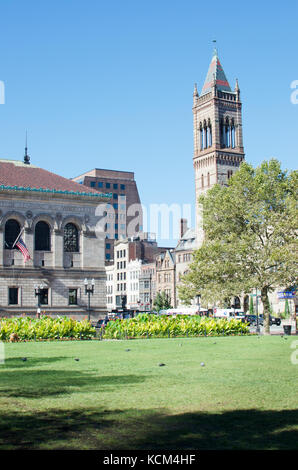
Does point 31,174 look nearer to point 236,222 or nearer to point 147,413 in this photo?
point 236,222

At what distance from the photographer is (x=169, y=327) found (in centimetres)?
3597

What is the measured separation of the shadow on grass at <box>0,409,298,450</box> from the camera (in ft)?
26.1

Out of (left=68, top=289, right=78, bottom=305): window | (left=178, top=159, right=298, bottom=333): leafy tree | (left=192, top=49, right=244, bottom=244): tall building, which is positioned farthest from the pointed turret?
(left=178, top=159, right=298, bottom=333): leafy tree

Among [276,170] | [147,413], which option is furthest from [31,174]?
[147,413]

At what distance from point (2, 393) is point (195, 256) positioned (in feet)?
113

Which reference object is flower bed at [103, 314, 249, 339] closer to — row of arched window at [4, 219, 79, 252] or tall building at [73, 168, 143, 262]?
row of arched window at [4, 219, 79, 252]

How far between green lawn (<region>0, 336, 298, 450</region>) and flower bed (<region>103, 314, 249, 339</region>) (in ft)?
51.6

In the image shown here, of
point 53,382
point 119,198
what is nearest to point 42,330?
point 53,382

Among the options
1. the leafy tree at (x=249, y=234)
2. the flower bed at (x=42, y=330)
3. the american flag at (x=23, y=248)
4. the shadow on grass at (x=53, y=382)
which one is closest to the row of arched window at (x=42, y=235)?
the american flag at (x=23, y=248)

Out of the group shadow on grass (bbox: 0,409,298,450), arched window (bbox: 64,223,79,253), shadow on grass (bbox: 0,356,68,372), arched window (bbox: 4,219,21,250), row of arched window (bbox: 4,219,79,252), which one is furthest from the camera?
arched window (bbox: 64,223,79,253)

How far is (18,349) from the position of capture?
25.6 m

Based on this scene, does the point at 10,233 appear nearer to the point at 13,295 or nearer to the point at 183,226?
the point at 13,295

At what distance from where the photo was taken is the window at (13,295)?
2170 inches

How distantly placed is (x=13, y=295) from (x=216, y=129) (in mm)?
82447
